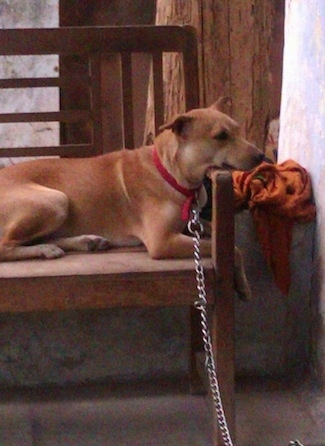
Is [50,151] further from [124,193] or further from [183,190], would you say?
[183,190]

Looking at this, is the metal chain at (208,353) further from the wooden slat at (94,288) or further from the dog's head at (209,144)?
the dog's head at (209,144)

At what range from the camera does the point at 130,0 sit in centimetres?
748

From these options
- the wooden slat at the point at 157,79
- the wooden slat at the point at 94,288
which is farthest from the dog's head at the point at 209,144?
the wooden slat at the point at 157,79

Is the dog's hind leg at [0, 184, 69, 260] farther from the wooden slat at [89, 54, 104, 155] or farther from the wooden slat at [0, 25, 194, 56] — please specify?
the wooden slat at [0, 25, 194, 56]

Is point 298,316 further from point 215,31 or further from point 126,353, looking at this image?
point 215,31

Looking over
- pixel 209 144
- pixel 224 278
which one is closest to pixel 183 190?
pixel 209 144

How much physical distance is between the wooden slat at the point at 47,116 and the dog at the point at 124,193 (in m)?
0.40

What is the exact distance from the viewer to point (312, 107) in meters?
3.84

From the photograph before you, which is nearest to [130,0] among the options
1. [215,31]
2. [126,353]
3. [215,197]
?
[215,31]

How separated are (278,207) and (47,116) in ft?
4.16

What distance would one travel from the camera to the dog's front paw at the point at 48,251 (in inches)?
133

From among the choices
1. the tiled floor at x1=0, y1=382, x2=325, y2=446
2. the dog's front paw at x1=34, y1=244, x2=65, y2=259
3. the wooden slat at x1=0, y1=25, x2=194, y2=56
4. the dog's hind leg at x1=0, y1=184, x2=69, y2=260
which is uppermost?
the wooden slat at x1=0, y1=25, x2=194, y2=56

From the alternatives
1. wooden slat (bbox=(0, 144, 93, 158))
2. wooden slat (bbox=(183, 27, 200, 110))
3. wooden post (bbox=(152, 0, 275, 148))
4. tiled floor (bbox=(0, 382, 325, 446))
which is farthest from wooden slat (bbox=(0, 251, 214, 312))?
wooden post (bbox=(152, 0, 275, 148))

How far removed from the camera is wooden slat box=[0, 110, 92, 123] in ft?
13.8
